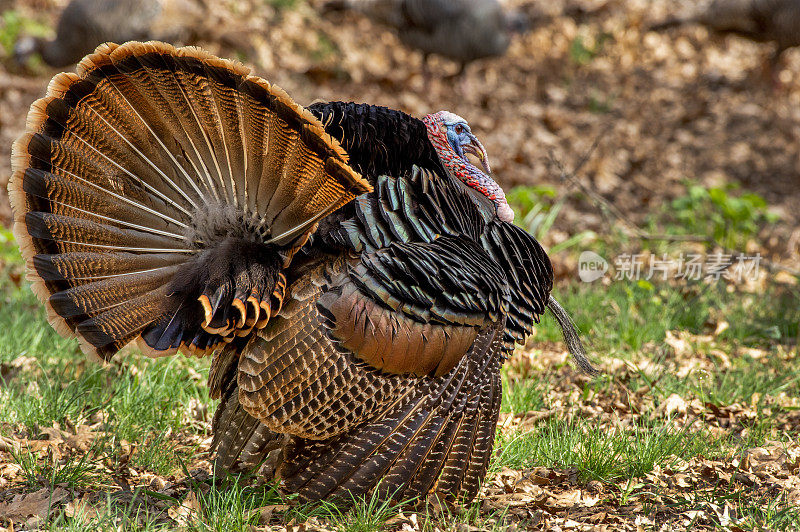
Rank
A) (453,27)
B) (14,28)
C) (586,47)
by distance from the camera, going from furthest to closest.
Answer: (586,47)
(14,28)
(453,27)

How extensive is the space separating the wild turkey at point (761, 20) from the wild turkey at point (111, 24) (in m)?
6.73

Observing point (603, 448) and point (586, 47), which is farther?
point (586, 47)

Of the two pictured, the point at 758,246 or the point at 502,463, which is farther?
→ the point at 758,246

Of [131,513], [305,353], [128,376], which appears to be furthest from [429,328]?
[128,376]

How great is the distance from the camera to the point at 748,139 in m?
9.35

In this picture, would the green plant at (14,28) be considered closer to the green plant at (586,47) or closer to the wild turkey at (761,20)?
the green plant at (586,47)

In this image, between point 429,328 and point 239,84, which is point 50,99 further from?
point 429,328

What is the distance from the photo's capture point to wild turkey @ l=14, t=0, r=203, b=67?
8.53m

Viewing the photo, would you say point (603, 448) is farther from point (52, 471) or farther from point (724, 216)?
point (724, 216)

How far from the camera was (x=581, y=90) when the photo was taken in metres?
10.6

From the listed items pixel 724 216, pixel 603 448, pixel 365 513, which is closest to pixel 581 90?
pixel 724 216

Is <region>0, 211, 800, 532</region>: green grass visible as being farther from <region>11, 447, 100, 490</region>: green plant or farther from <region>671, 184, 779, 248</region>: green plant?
<region>671, 184, 779, 248</region>: green plant

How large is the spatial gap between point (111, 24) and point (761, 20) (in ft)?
25.3

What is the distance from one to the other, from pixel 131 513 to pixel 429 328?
1.42 m
